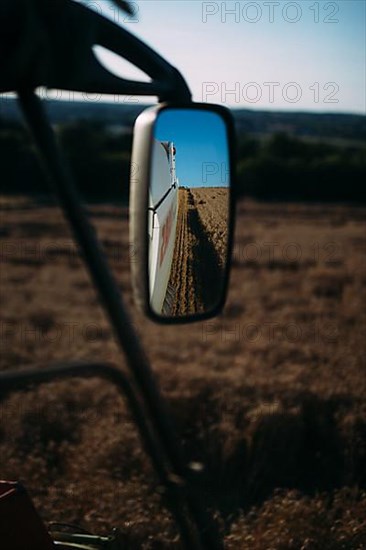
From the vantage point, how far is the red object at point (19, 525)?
83.5 inches

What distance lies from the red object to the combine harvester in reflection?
2.01 ft

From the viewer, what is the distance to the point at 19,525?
7.03ft

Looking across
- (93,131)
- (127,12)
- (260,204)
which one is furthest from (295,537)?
(93,131)

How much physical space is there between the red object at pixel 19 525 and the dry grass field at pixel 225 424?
70 cm

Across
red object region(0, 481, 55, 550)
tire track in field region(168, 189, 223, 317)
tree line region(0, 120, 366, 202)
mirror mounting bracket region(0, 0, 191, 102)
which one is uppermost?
tree line region(0, 120, 366, 202)

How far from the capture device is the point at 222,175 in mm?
2332

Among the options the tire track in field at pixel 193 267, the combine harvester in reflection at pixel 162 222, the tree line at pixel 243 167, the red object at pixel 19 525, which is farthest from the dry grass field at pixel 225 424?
the tree line at pixel 243 167

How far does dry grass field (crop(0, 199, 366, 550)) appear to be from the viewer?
379 cm

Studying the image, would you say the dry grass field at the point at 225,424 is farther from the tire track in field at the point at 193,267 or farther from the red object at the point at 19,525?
the red object at the point at 19,525

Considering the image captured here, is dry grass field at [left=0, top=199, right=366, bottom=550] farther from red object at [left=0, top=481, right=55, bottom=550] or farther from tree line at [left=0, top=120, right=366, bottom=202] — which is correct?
tree line at [left=0, top=120, right=366, bottom=202]

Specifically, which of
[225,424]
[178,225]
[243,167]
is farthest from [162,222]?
[243,167]

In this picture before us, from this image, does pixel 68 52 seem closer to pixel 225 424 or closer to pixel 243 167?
pixel 225 424

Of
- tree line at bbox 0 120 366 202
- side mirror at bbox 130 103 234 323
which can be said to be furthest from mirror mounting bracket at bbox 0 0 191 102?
tree line at bbox 0 120 366 202

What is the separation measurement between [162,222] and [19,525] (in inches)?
31.6
